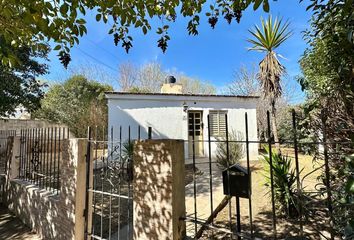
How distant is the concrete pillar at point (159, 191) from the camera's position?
2.70m

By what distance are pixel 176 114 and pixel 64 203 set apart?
8743 mm

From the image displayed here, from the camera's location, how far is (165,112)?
41.6ft

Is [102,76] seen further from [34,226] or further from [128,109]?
[34,226]

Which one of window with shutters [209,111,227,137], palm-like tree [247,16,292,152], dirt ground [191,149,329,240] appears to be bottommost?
dirt ground [191,149,329,240]

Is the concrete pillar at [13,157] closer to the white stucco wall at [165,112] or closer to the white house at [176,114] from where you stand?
the white house at [176,114]

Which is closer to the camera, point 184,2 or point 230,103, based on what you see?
point 184,2

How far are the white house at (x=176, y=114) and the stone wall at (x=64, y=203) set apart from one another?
242 inches

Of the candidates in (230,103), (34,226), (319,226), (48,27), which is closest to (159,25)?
(48,27)

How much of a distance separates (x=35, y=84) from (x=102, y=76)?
14.2 metres

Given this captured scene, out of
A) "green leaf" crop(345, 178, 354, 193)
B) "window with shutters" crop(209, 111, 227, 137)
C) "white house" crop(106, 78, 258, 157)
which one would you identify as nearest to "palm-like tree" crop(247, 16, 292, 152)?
"white house" crop(106, 78, 258, 157)

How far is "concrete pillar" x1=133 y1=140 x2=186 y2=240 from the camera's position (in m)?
2.70

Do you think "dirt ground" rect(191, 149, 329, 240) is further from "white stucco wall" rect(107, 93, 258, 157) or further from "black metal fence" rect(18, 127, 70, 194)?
"white stucco wall" rect(107, 93, 258, 157)

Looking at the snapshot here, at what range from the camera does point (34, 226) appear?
5.55m

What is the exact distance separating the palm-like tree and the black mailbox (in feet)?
24.7
